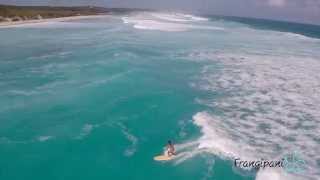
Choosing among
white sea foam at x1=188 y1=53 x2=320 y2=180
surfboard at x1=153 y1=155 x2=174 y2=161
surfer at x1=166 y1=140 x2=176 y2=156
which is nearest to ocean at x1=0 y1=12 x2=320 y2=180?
white sea foam at x1=188 y1=53 x2=320 y2=180

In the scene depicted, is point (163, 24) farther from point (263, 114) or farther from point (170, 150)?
point (170, 150)

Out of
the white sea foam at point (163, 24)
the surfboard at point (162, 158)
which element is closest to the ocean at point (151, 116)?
the surfboard at point (162, 158)

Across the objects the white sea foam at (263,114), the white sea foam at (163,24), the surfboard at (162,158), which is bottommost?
the white sea foam at (163,24)

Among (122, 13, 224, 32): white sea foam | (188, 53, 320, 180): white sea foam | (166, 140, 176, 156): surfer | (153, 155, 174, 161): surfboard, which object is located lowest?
(122, 13, 224, 32): white sea foam

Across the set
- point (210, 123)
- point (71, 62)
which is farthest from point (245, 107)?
point (71, 62)

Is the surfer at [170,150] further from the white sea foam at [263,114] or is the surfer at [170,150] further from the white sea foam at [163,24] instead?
the white sea foam at [163,24]

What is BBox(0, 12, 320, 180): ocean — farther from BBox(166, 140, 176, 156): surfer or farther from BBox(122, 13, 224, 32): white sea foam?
BBox(122, 13, 224, 32): white sea foam
